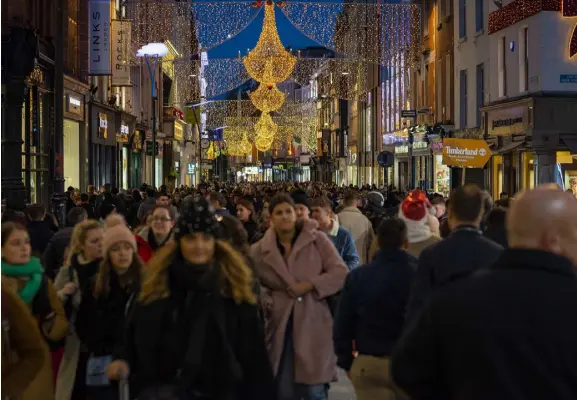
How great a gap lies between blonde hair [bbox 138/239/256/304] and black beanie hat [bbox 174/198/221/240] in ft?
0.27

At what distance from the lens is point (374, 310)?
6062 millimetres

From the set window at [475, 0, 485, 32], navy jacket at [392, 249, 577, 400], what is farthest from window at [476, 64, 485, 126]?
navy jacket at [392, 249, 577, 400]

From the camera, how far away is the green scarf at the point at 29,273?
5.85 m

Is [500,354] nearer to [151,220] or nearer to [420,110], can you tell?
[151,220]

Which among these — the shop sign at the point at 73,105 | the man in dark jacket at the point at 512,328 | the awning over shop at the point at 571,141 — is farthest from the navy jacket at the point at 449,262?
the shop sign at the point at 73,105

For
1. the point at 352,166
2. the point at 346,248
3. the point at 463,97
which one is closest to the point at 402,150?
the point at 463,97

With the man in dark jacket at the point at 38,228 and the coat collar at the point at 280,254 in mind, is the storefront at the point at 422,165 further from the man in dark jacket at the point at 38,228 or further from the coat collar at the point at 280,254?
the coat collar at the point at 280,254

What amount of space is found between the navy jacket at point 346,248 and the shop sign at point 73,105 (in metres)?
21.6

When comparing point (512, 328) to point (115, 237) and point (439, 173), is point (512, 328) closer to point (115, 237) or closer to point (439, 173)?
point (115, 237)

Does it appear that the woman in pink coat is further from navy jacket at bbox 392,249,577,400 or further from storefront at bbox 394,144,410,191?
storefront at bbox 394,144,410,191

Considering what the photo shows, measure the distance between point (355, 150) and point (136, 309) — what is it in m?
70.8

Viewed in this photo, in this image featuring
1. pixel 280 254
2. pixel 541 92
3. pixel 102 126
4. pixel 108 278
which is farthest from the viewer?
pixel 102 126

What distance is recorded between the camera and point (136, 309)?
470 centimetres

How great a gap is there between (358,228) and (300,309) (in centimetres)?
545
